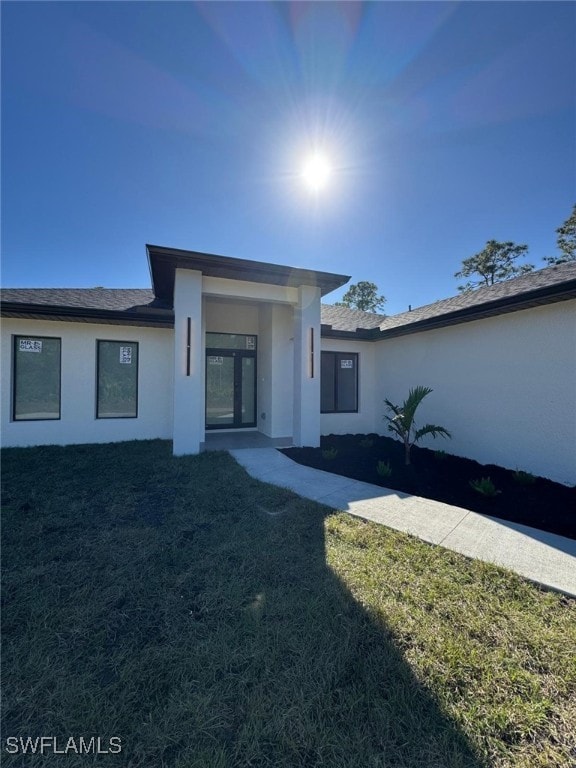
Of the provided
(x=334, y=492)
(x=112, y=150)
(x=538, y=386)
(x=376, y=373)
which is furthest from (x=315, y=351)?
(x=112, y=150)

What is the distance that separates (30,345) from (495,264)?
102ft

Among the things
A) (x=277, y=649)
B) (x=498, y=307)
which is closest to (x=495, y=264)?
(x=498, y=307)

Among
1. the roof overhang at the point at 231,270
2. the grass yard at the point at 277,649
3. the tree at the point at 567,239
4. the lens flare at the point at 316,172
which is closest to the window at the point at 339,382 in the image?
the roof overhang at the point at 231,270

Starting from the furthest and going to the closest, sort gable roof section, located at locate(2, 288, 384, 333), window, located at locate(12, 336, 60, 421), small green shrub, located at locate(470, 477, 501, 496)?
1. window, located at locate(12, 336, 60, 421)
2. gable roof section, located at locate(2, 288, 384, 333)
3. small green shrub, located at locate(470, 477, 501, 496)

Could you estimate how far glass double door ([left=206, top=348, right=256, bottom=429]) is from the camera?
1073 centimetres

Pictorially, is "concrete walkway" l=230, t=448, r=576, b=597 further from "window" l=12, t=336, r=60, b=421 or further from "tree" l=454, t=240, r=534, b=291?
"tree" l=454, t=240, r=534, b=291

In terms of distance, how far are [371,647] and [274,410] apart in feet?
25.3

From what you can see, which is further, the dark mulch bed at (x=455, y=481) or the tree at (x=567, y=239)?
the tree at (x=567, y=239)

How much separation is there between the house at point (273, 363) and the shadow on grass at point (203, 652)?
13.3ft

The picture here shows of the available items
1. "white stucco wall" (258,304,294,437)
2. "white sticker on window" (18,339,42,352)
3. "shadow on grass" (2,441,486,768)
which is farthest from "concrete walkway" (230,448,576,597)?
"white sticker on window" (18,339,42,352)

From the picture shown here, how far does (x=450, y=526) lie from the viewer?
4.24 m

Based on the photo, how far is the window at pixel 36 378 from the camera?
832 centimetres

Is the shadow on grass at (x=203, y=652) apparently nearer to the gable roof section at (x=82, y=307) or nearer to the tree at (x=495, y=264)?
the gable roof section at (x=82, y=307)

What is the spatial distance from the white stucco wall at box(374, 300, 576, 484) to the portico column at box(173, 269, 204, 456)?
6212mm
